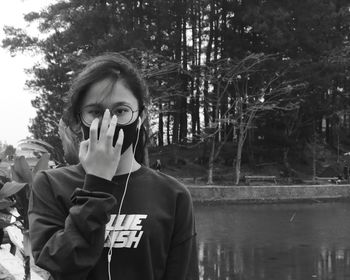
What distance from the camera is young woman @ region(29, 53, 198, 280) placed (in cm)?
132

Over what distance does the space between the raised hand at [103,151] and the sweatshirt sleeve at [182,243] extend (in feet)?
0.91

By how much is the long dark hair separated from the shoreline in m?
17.7

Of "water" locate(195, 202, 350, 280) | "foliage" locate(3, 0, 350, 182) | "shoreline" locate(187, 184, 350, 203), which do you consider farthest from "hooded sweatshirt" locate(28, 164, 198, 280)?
"foliage" locate(3, 0, 350, 182)

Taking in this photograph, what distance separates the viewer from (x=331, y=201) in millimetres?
20156

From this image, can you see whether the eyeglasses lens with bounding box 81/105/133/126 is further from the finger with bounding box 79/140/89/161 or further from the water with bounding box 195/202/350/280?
the water with bounding box 195/202/350/280

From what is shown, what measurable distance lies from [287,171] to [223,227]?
14.4 meters

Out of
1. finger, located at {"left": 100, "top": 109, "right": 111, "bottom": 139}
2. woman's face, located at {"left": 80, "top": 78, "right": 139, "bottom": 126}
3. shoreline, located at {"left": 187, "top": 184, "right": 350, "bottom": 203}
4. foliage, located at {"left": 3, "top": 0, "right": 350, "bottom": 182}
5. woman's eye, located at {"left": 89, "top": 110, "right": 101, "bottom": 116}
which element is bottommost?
shoreline, located at {"left": 187, "top": 184, "right": 350, "bottom": 203}

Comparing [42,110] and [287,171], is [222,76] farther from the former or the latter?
[42,110]

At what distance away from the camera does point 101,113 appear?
4.88ft

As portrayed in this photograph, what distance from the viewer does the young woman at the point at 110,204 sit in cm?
132

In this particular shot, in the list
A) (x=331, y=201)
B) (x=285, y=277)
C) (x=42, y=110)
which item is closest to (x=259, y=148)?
(x=331, y=201)

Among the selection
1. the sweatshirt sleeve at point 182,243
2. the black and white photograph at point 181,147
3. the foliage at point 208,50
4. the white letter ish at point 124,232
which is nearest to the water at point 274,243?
the black and white photograph at point 181,147

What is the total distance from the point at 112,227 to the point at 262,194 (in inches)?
751

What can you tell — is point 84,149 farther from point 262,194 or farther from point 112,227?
point 262,194
